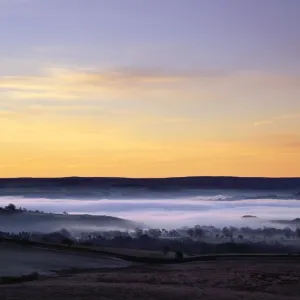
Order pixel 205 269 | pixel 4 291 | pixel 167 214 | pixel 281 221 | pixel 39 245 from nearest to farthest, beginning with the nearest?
1. pixel 4 291
2. pixel 205 269
3. pixel 39 245
4. pixel 281 221
5. pixel 167 214

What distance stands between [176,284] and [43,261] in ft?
15.1

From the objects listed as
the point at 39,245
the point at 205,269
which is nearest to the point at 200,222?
the point at 39,245

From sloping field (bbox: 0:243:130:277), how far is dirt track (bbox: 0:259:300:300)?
1.03 m

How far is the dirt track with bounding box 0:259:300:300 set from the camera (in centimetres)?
1399

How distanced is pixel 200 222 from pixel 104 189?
123 ft

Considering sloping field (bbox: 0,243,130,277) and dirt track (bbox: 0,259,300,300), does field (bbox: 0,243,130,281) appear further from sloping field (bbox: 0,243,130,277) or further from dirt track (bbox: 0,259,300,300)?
dirt track (bbox: 0,259,300,300)

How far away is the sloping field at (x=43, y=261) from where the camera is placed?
Result: 59.2 feet

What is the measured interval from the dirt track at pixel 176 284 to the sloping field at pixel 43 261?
103 centimetres

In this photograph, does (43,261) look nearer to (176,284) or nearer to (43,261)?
(43,261)

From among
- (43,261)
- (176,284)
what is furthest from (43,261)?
(176,284)

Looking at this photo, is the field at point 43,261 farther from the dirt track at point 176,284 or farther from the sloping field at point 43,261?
the dirt track at point 176,284

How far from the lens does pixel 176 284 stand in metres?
15.6

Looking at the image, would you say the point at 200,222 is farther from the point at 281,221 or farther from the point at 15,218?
the point at 15,218

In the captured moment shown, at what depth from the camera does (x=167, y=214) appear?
40.6 m
